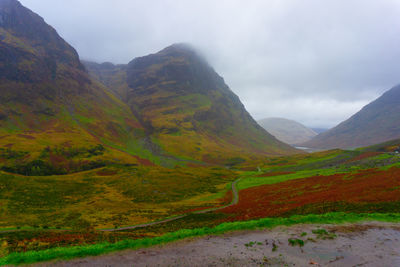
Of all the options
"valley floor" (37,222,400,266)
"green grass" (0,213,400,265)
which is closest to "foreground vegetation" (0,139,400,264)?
"green grass" (0,213,400,265)

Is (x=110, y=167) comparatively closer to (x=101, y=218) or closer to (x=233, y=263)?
(x=101, y=218)

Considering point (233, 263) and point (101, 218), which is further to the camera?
point (101, 218)

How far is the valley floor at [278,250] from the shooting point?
44.8 ft

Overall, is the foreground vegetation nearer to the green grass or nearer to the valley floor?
the green grass

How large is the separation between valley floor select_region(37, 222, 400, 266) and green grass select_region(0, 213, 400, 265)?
2.52ft

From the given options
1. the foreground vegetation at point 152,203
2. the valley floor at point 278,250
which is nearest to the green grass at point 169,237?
the foreground vegetation at point 152,203

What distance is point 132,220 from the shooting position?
4012cm

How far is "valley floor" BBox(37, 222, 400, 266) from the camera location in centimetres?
1364

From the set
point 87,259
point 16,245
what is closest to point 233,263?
point 87,259

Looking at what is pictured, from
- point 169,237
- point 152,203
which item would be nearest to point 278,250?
point 169,237

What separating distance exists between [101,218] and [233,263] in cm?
3945

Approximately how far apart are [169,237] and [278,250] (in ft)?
30.2

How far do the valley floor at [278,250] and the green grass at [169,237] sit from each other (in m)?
0.77

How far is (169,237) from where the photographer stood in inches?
707
